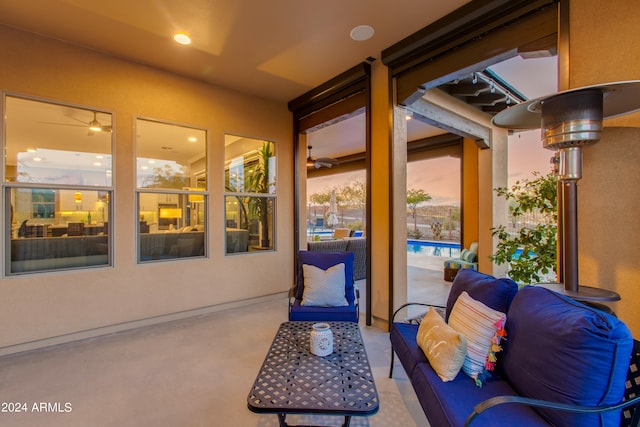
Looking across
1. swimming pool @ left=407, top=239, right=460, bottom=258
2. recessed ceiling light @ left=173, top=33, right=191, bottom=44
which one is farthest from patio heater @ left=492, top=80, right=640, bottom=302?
swimming pool @ left=407, top=239, right=460, bottom=258

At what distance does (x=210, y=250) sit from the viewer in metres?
4.12

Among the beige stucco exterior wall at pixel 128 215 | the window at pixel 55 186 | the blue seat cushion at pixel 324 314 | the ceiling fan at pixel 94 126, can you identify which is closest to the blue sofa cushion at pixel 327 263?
the blue seat cushion at pixel 324 314

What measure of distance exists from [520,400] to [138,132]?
14.1 ft

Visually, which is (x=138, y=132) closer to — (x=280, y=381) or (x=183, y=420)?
(x=183, y=420)

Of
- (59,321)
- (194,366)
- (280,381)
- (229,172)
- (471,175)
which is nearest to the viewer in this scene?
(280,381)

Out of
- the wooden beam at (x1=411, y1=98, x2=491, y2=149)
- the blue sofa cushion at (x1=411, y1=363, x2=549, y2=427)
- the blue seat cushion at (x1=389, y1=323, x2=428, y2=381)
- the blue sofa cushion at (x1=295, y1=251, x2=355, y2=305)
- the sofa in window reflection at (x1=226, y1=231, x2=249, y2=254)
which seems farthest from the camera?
the sofa in window reflection at (x1=226, y1=231, x2=249, y2=254)

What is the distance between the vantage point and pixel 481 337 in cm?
168

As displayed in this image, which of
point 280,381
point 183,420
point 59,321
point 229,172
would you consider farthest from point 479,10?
point 59,321

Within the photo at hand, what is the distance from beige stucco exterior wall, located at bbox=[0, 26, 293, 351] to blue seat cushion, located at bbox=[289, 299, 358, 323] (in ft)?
5.91

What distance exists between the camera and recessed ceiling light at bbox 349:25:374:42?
9.52ft

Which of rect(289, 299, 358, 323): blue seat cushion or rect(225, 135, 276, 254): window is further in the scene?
rect(225, 135, 276, 254): window

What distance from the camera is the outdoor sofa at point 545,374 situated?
1.16 meters

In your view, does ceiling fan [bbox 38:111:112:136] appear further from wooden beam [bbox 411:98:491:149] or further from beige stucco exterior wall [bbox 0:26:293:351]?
wooden beam [bbox 411:98:491:149]

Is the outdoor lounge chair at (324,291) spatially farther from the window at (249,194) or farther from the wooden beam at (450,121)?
the wooden beam at (450,121)
